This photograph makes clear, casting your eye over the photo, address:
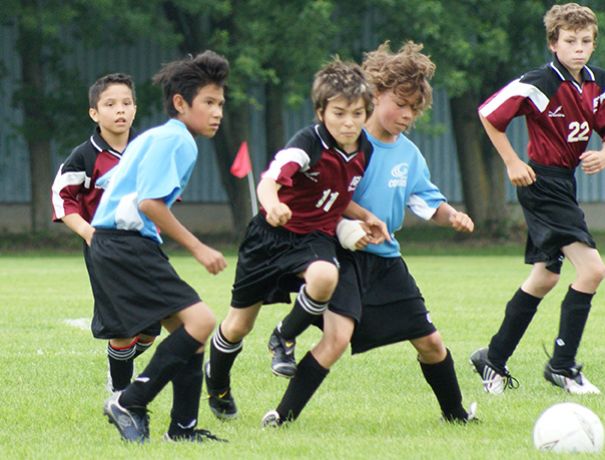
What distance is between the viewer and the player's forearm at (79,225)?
659cm

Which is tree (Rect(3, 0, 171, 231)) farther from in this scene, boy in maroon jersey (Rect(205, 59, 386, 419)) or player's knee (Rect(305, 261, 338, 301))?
player's knee (Rect(305, 261, 338, 301))

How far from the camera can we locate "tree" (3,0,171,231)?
2702 centimetres

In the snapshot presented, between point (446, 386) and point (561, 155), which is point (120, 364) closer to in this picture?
point (446, 386)

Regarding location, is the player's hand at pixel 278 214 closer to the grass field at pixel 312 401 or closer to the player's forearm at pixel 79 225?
the grass field at pixel 312 401

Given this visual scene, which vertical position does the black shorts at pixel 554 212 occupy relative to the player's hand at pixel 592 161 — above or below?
below

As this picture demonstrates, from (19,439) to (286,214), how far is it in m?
1.60

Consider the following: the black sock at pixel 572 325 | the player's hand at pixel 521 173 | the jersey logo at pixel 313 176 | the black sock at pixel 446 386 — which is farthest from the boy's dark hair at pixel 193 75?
the black sock at pixel 572 325

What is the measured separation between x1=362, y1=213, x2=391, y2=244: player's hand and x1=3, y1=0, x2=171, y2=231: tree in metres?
21.5

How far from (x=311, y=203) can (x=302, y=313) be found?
20.0 inches

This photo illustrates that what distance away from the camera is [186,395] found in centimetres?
571

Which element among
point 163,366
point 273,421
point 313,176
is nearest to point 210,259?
point 163,366

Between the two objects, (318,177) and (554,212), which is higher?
(318,177)

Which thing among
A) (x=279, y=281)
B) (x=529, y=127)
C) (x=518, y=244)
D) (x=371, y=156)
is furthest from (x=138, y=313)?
(x=518, y=244)

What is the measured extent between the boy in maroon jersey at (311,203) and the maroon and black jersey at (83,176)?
121 cm
